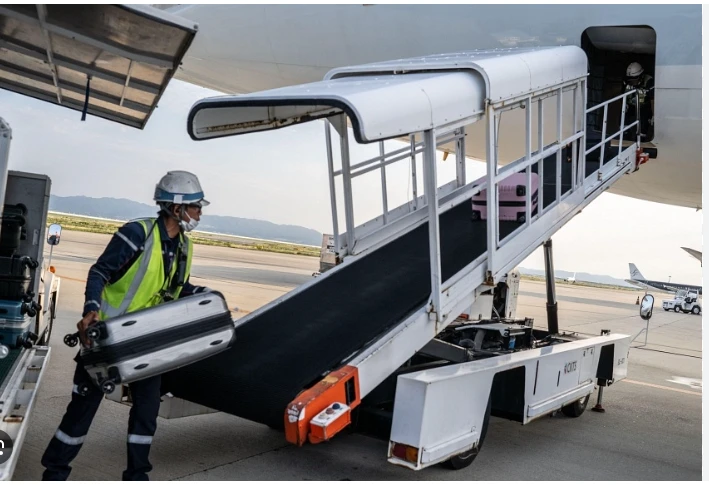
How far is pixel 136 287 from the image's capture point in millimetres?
4332

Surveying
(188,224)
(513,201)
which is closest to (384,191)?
(513,201)

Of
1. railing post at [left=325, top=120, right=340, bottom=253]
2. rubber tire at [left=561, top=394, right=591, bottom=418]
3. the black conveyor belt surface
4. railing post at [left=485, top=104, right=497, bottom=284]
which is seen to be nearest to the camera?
the black conveyor belt surface

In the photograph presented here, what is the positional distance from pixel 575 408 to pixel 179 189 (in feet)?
15.5

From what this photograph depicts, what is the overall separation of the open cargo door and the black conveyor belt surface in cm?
188

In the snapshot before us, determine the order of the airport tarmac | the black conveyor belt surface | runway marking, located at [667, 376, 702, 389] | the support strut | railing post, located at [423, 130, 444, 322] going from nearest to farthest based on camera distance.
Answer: the black conveyor belt surface
railing post, located at [423, 130, 444, 322]
the airport tarmac
the support strut
runway marking, located at [667, 376, 702, 389]

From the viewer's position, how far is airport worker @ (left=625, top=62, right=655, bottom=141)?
855 centimetres

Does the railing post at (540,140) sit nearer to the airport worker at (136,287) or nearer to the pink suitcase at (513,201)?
the pink suitcase at (513,201)

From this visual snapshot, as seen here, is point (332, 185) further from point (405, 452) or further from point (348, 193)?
point (405, 452)

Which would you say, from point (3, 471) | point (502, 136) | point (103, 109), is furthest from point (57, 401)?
point (502, 136)

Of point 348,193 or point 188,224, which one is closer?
point 188,224

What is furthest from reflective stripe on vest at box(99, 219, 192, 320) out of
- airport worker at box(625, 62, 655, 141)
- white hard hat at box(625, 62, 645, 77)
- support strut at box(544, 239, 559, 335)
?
white hard hat at box(625, 62, 645, 77)

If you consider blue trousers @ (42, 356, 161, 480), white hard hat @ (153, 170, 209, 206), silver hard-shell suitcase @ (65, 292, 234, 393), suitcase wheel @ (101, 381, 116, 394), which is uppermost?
white hard hat @ (153, 170, 209, 206)

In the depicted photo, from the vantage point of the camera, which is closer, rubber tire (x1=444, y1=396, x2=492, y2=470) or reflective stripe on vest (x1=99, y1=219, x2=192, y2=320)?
reflective stripe on vest (x1=99, y1=219, x2=192, y2=320)

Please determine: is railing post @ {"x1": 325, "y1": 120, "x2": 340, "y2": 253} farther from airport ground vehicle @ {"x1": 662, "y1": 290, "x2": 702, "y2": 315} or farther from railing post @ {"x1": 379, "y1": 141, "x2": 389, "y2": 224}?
airport ground vehicle @ {"x1": 662, "y1": 290, "x2": 702, "y2": 315}
